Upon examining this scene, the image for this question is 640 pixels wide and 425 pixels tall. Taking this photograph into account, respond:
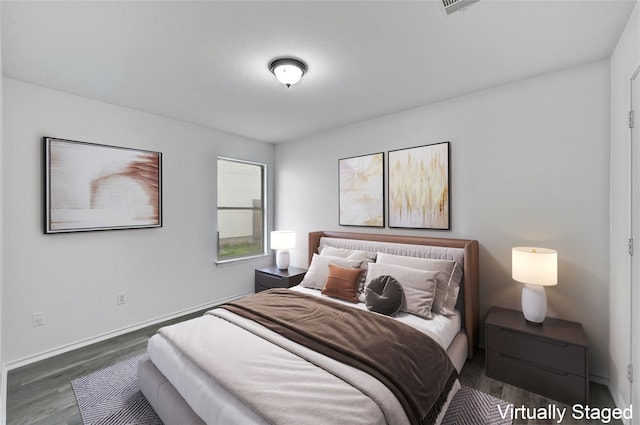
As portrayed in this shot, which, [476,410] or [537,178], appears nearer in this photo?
[476,410]

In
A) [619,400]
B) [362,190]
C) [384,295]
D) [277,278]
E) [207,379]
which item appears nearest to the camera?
[207,379]

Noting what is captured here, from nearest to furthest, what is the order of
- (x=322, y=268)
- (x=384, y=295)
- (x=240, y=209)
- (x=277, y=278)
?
(x=384, y=295) → (x=322, y=268) → (x=277, y=278) → (x=240, y=209)

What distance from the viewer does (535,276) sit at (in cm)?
212

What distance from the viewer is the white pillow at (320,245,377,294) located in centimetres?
280

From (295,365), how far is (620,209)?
7.98 feet

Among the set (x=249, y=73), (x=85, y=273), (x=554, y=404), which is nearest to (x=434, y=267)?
(x=554, y=404)

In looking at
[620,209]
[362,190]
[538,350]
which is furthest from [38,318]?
[620,209]

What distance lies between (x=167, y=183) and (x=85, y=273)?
1264 millimetres

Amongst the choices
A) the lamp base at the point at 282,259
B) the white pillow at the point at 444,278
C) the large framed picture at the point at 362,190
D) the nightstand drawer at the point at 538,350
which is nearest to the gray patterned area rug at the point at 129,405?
the nightstand drawer at the point at 538,350

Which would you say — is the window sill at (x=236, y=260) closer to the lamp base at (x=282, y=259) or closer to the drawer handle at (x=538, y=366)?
the lamp base at (x=282, y=259)

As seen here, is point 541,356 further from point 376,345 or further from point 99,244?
point 99,244

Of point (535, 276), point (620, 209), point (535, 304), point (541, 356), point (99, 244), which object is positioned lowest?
point (541, 356)

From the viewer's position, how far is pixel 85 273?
284 cm

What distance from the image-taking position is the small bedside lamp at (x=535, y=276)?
2.10 meters
